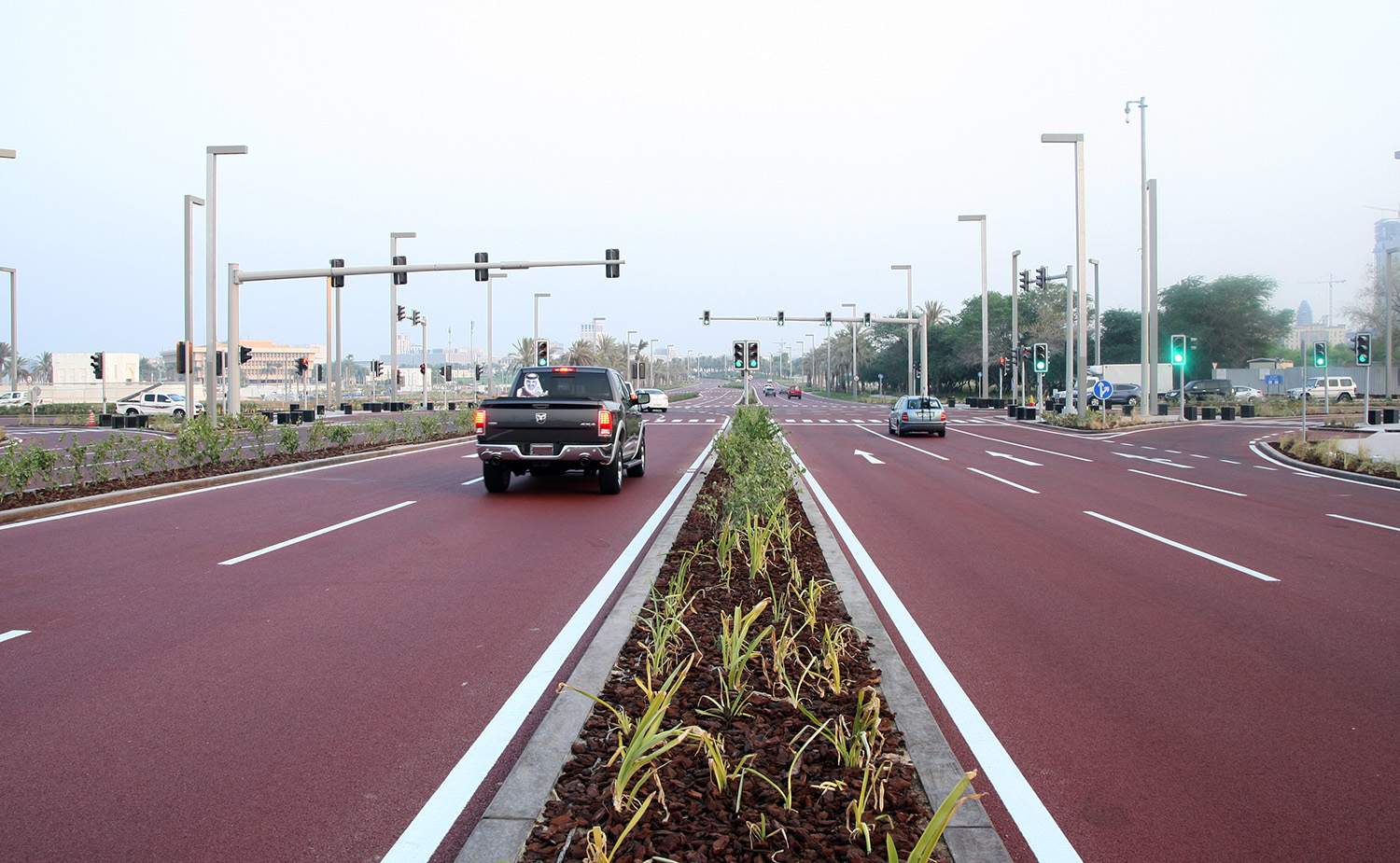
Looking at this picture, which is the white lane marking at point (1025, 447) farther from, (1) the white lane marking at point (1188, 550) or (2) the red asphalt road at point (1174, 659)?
(1) the white lane marking at point (1188, 550)

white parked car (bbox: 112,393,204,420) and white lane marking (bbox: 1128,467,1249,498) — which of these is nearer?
white lane marking (bbox: 1128,467,1249,498)

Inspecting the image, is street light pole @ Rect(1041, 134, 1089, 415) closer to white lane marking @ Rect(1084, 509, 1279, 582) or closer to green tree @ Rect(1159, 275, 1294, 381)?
white lane marking @ Rect(1084, 509, 1279, 582)

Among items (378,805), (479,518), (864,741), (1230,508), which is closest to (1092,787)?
Answer: (864,741)

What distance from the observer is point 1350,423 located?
3478 cm

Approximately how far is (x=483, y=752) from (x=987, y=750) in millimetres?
2238

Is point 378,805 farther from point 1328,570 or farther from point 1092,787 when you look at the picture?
point 1328,570

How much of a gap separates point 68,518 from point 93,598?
→ 495 centimetres

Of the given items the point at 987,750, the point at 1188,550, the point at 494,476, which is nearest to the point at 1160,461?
the point at 1188,550

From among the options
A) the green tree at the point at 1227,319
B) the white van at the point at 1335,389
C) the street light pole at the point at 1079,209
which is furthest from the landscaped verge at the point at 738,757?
the green tree at the point at 1227,319

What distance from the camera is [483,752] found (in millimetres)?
4055

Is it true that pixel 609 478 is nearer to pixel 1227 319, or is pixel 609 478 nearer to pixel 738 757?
pixel 738 757

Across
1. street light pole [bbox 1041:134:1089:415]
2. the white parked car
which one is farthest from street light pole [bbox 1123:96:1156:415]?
the white parked car

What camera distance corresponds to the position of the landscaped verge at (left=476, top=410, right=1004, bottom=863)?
10.3ft

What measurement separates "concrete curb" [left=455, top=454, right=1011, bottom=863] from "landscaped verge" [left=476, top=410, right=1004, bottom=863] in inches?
2.5
